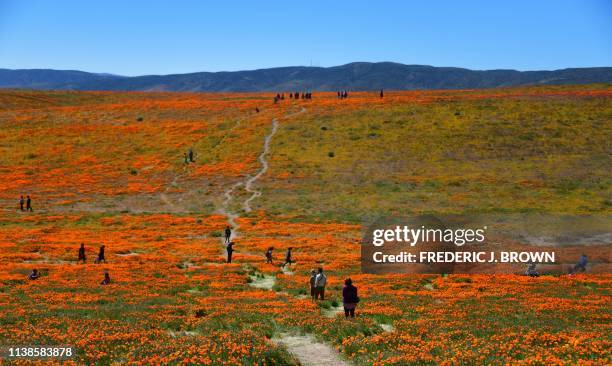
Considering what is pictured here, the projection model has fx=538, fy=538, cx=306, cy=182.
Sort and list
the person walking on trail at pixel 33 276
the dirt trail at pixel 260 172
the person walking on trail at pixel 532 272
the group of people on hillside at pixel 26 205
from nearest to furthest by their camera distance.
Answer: the person walking on trail at pixel 33 276 < the person walking on trail at pixel 532 272 < the group of people on hillside at pixel 26 205 < the dirt trail at pixel 260 172

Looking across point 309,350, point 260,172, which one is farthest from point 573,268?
point 260,172

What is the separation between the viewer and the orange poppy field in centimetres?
1806

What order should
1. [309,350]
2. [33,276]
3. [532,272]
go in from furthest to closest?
1. [532,272]
2. [33,276]
3. [309,350]

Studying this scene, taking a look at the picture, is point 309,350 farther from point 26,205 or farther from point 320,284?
point 26,205

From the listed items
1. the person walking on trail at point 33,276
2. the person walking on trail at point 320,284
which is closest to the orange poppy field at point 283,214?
the person walking on trail at point 320,284

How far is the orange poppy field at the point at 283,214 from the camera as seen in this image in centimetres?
1806

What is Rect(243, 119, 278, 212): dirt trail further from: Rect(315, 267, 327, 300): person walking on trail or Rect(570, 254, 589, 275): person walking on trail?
Rect(315, 267, 327, 300): person walking on trail

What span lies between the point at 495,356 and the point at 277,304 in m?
12.2

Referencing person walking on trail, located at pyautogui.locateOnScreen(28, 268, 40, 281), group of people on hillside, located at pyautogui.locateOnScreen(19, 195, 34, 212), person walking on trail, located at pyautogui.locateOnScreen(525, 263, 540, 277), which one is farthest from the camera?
group of people on hillside, located at pyautogui.locateOnScreen(19, 195, 34, 212)

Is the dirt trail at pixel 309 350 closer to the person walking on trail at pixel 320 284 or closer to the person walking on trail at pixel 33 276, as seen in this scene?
the person walking on trail at pixel 320 284

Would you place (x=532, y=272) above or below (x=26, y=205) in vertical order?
above

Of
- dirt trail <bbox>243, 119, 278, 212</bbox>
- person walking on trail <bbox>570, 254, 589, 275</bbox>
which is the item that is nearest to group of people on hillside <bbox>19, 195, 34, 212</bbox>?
dirt trail <bbox>243, 119, 278, 212</bbox>

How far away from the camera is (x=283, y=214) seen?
63562 millimetres

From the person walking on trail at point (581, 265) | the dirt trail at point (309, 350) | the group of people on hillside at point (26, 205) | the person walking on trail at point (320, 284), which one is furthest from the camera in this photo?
the group of people on hillside at point (26, 205)
